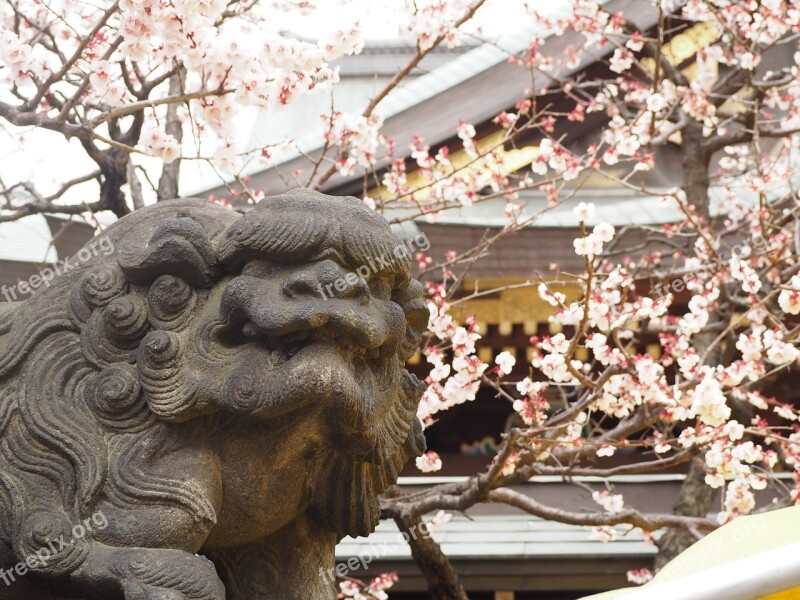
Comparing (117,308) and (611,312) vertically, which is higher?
(117,308)

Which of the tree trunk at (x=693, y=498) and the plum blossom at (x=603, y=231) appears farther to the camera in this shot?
the tree trunk at (x=693, y=498)

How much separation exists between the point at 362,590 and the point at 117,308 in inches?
153

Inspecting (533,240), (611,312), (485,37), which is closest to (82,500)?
(611,312)

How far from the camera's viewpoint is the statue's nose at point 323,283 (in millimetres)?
2291

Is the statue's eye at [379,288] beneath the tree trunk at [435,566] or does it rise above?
above

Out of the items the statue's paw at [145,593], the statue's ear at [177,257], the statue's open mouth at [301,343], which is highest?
the statue's ear at [177,257]

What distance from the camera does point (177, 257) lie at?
2.38 meters

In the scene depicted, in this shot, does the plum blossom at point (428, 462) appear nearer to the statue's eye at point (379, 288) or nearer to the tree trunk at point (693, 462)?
the tree trunk at point (693, 462)

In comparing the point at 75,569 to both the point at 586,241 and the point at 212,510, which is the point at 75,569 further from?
the point at 586,241

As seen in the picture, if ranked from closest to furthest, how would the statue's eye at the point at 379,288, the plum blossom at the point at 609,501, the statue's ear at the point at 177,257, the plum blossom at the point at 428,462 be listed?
1. the statue's ear at the point at 177,257
2. the statue's eye at the point at 379,288
3. the plum blossom at the point at 428,462
4. the plum blossom at the point at 609,501

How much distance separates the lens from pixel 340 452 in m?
2.48

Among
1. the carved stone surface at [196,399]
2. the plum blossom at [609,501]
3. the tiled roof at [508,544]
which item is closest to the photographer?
the carved stone surface at [196,399]

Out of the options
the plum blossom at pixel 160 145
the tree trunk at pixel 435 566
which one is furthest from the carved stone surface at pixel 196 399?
the tree trunk at pixel 435 566

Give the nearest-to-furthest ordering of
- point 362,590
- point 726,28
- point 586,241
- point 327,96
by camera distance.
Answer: point 586,241, point 362,590, point 726,28, point 327,96
